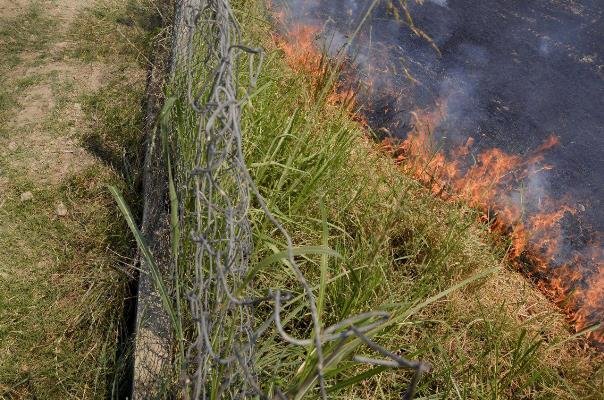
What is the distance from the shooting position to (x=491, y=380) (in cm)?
221

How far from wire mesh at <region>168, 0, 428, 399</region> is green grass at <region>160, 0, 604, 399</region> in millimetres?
141

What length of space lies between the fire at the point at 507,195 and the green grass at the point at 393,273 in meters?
0.18

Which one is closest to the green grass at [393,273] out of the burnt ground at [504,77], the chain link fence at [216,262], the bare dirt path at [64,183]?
the chain link fence at [216,262]

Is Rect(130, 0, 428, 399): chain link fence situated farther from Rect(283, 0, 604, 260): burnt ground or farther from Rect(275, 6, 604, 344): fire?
Rect(283, 0, 604, 260): burnt ground

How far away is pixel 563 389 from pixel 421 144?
1.75 m

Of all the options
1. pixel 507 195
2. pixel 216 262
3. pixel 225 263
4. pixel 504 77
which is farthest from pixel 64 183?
pixel 504 77

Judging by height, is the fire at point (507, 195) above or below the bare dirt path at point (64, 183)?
above

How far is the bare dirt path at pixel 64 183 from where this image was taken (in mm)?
2238

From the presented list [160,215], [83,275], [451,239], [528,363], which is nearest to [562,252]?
[451,239]

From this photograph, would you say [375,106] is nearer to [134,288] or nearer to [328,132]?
[328,132]

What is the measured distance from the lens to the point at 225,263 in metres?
1.61

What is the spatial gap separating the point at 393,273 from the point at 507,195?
51.1 inches

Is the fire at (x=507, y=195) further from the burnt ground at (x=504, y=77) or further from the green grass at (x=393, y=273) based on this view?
the green grass at (x=393, y=273)

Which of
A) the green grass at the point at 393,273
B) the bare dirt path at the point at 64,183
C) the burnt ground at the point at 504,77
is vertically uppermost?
the burnt ground at the point at 504,77
